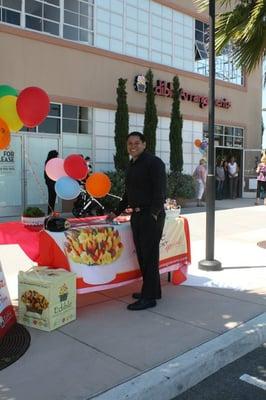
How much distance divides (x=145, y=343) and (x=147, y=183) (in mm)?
1783

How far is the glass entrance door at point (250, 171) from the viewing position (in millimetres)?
22250

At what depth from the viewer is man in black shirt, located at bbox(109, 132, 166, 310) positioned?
539 centimetres

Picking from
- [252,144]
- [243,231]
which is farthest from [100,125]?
[252,144]

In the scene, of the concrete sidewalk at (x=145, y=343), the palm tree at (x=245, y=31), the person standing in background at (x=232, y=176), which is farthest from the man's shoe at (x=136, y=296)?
the person standing in background at (x=232, y=176)

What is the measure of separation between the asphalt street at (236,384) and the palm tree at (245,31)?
626 cm

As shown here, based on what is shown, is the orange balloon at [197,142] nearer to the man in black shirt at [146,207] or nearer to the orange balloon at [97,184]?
the orange balloon at [97,184]

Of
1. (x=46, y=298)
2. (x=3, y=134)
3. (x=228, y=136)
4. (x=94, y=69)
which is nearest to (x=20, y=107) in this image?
(x=3, y=134)

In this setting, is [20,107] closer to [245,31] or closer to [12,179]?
[245,31]

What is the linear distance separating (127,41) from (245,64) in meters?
8.63

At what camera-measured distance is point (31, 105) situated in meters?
4.91

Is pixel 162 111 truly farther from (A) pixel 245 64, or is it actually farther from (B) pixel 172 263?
(B) pixel 172 263

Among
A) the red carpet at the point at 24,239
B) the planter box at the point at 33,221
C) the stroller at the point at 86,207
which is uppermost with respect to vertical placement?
the planter box at the point at 33,221

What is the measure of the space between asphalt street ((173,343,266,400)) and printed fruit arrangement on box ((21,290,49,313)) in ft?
5.32

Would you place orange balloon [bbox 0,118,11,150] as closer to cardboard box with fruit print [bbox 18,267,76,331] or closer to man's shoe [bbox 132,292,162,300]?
cardboard box with fruit print [bbox 18,267,76,331]
